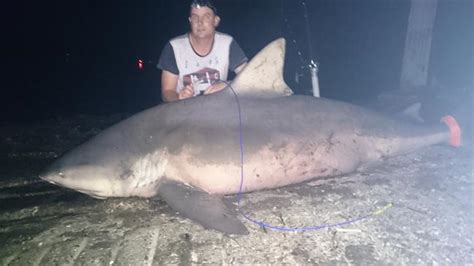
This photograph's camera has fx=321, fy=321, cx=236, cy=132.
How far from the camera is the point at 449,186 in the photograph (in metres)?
3.84

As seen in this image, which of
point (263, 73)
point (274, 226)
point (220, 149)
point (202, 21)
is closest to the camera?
point (274, 226)

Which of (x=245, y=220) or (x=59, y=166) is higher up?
(x=59, y=166)

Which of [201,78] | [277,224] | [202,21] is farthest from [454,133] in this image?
[202,21]

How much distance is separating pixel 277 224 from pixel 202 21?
3.06 m

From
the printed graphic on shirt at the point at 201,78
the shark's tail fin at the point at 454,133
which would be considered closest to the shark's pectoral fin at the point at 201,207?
the printed graphic on shirt at the point at 201,78

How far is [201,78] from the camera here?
5.07 m

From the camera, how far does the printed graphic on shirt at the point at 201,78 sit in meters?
5.02

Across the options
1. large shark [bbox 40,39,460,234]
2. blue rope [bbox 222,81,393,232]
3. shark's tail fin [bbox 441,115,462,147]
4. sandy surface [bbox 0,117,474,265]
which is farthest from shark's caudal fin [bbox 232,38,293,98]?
shark's tail fin [bbox 441,115,462,147]

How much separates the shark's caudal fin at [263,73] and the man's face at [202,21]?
1.30 m

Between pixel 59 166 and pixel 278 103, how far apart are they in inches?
98.1

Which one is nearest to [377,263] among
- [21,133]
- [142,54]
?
[21,133]

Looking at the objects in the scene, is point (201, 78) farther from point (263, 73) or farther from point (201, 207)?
point (201, 207)

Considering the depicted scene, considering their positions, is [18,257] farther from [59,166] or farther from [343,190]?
[343,190]

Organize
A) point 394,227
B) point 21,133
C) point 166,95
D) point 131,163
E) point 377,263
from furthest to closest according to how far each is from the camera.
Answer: point 21,133 → point 166,95 → point 131,163 → point 394,227 → point 377,263
